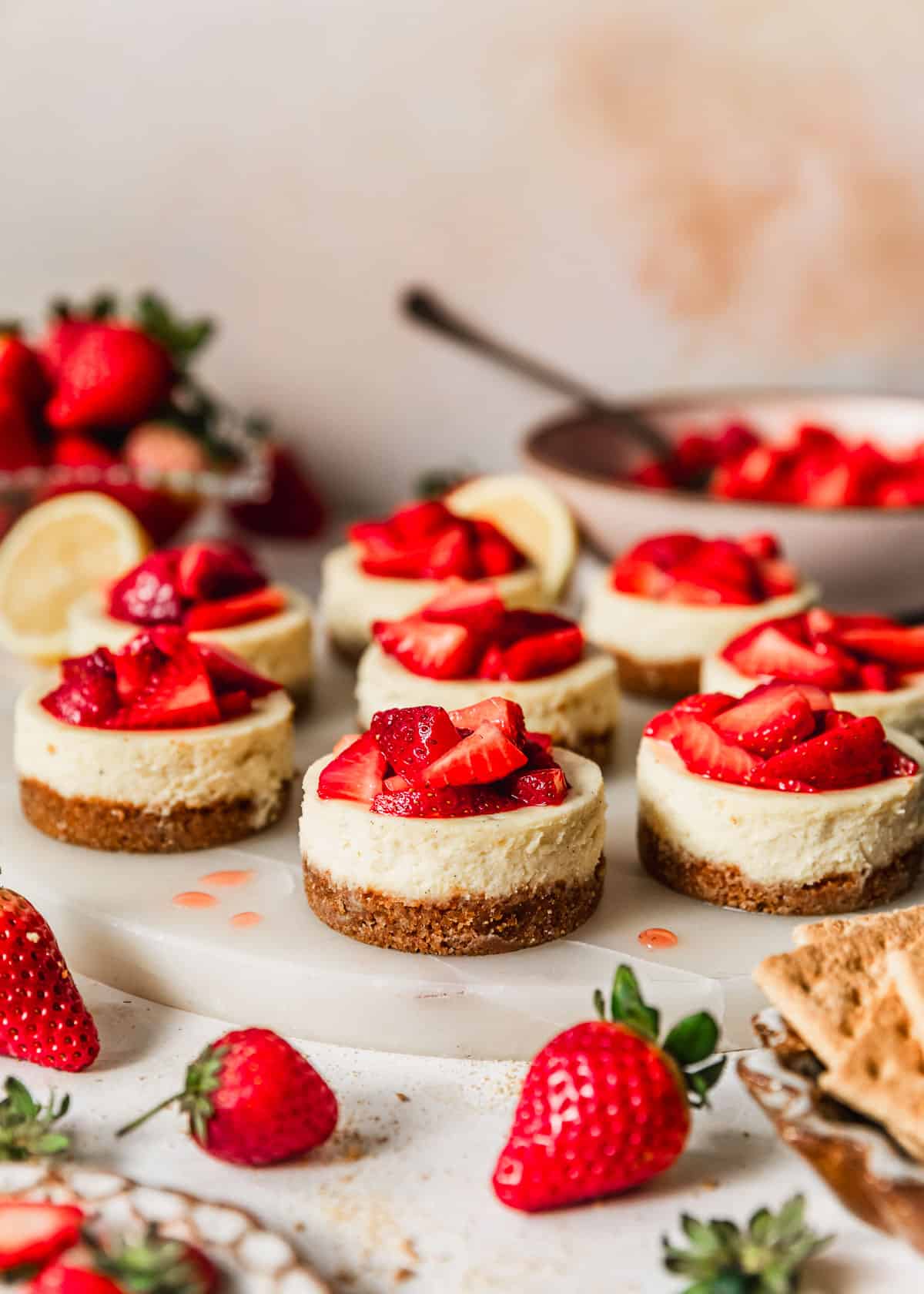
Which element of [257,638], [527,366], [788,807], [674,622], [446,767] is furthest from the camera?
[527,366]

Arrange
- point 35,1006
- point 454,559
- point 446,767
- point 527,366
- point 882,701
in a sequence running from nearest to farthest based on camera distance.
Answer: point 35,1006, point 446,767, point 882,701, point 454,559, point 527,366

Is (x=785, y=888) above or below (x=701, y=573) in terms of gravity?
below

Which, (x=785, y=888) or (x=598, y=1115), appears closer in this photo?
(x=598, y=1115)

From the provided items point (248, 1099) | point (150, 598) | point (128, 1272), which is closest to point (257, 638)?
point (150, 598)

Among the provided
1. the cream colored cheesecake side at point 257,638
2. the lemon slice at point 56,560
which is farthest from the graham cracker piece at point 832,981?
the lemon slice at point 56,560

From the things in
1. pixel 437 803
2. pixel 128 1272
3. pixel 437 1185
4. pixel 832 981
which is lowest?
pixel 437 1185

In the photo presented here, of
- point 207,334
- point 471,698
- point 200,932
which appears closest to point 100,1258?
point 200,932

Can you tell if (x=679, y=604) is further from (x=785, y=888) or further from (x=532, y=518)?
(x=785, y=888)
